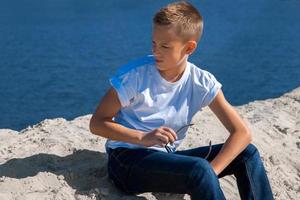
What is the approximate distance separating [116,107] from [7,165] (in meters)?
0.71

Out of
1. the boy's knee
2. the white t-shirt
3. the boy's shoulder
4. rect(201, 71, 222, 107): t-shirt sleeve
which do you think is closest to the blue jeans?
the boy's knee

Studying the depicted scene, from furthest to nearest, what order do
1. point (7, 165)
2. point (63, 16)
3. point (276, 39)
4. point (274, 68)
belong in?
point (63, 16)
point (276, 39)
point (274, 68)
point (7, 165)

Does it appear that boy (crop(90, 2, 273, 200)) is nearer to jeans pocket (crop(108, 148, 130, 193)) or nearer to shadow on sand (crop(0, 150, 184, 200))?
jeans pocket (crop(108, 148, 130, 193))

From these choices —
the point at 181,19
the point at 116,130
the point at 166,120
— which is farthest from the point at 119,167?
the point at 181,19

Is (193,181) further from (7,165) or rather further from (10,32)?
(10,32)

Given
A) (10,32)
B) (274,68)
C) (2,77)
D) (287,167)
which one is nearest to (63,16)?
(10,32)

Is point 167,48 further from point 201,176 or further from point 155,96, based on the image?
point 201,176

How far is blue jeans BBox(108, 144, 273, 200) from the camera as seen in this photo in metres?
2.54

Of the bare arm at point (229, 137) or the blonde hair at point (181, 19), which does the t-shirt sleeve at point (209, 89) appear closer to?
the bare arm at point (229, 137)

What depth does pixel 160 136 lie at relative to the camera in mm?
2619

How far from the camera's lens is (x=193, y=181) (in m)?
2.55

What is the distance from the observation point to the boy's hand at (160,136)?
8.58 ft

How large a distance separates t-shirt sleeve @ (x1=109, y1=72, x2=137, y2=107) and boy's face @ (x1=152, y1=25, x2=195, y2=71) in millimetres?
131

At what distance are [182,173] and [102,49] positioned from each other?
5.80 meters
